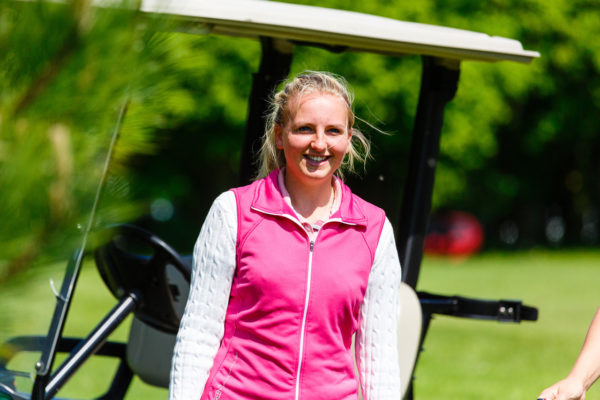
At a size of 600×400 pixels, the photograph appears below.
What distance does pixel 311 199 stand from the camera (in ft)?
8.26

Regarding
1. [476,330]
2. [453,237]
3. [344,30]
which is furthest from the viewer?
[453,237]

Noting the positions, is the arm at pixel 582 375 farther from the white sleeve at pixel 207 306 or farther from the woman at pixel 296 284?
the white sleeve at pixel 207 306

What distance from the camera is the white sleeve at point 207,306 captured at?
Answer: 2348mm

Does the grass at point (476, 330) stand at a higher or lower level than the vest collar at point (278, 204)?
lower

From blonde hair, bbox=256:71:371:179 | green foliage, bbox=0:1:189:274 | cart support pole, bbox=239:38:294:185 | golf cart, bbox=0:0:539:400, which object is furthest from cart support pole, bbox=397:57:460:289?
green foliage, bbox=0:1:189:274

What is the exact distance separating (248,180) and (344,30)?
0.81 m

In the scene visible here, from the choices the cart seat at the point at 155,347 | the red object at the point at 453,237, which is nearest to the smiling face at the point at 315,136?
the cart seat at the point at 155,347

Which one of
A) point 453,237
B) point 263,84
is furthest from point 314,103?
point 453,237

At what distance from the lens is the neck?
2.50 metres

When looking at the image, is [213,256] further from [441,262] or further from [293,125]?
[441,262]

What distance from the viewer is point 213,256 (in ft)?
7.79

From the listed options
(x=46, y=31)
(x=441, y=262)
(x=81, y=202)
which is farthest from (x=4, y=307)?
(x=441, y=262)

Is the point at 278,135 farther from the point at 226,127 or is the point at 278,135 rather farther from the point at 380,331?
the point at 226,127

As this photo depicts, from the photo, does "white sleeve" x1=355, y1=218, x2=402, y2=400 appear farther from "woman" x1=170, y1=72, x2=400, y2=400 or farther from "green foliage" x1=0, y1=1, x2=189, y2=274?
"green foliage" x1=0, y1=1, x2=189, y2=274
